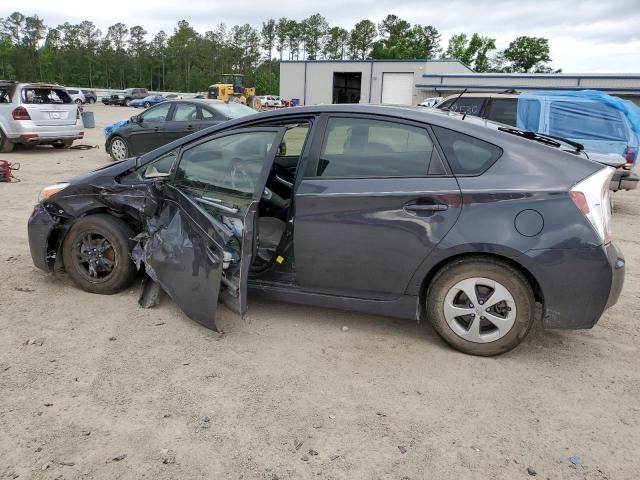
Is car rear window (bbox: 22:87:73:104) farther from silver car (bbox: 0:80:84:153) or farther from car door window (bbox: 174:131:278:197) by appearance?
car door window (bbox: 174:131:278:197)

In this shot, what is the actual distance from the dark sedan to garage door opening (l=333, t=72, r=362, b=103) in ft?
118

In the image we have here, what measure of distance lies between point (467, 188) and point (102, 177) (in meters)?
2.87

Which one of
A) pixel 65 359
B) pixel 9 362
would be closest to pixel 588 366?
pixel 65 359

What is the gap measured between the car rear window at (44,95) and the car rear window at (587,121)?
453 inches

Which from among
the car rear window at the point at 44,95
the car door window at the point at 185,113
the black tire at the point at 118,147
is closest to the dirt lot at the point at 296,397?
the car door window at the point at 185,113

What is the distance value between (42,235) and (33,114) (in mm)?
9690

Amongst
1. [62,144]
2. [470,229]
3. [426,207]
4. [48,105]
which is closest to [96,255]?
[426,207]

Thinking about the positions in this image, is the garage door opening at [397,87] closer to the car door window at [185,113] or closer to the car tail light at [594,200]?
the car door window at [185,113]

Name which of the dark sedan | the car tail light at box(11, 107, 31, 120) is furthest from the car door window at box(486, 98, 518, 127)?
the car tail light at box(11, 107, 31, 120)

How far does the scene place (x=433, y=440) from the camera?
8.26 ft

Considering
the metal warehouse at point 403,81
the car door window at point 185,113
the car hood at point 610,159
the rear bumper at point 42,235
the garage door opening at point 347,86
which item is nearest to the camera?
the rear bumper at point 42,235

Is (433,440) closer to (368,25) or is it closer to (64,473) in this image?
(64,473)

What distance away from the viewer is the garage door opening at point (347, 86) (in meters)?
45.6

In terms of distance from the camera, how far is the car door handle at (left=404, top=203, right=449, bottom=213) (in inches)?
122
